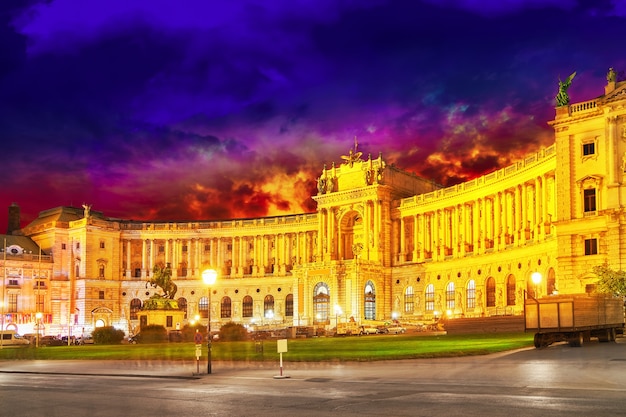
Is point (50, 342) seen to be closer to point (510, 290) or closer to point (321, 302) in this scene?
point (321, 302)

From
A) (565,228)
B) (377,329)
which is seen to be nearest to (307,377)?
(565,228)

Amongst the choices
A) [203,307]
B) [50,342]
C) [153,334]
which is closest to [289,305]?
[203,307]

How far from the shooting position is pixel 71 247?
15800cm

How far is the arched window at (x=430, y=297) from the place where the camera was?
416 feet

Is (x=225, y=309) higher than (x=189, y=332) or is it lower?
lower

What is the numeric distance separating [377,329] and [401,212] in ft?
119

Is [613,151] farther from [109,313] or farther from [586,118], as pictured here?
[109,313]

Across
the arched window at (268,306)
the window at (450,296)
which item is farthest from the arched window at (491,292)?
the arched window at (268,306)

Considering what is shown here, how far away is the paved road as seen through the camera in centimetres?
2445

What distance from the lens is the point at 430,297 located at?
128 m

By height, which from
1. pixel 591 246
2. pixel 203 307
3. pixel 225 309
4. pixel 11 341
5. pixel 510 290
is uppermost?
pixel 591 246

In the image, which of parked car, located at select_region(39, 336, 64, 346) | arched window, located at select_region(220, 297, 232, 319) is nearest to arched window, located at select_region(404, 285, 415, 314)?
arched window, located at select_region(220, 297, 232, 319)

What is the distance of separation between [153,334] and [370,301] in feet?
167

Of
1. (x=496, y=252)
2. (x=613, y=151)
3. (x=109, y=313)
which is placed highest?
(x=613, y=151)
